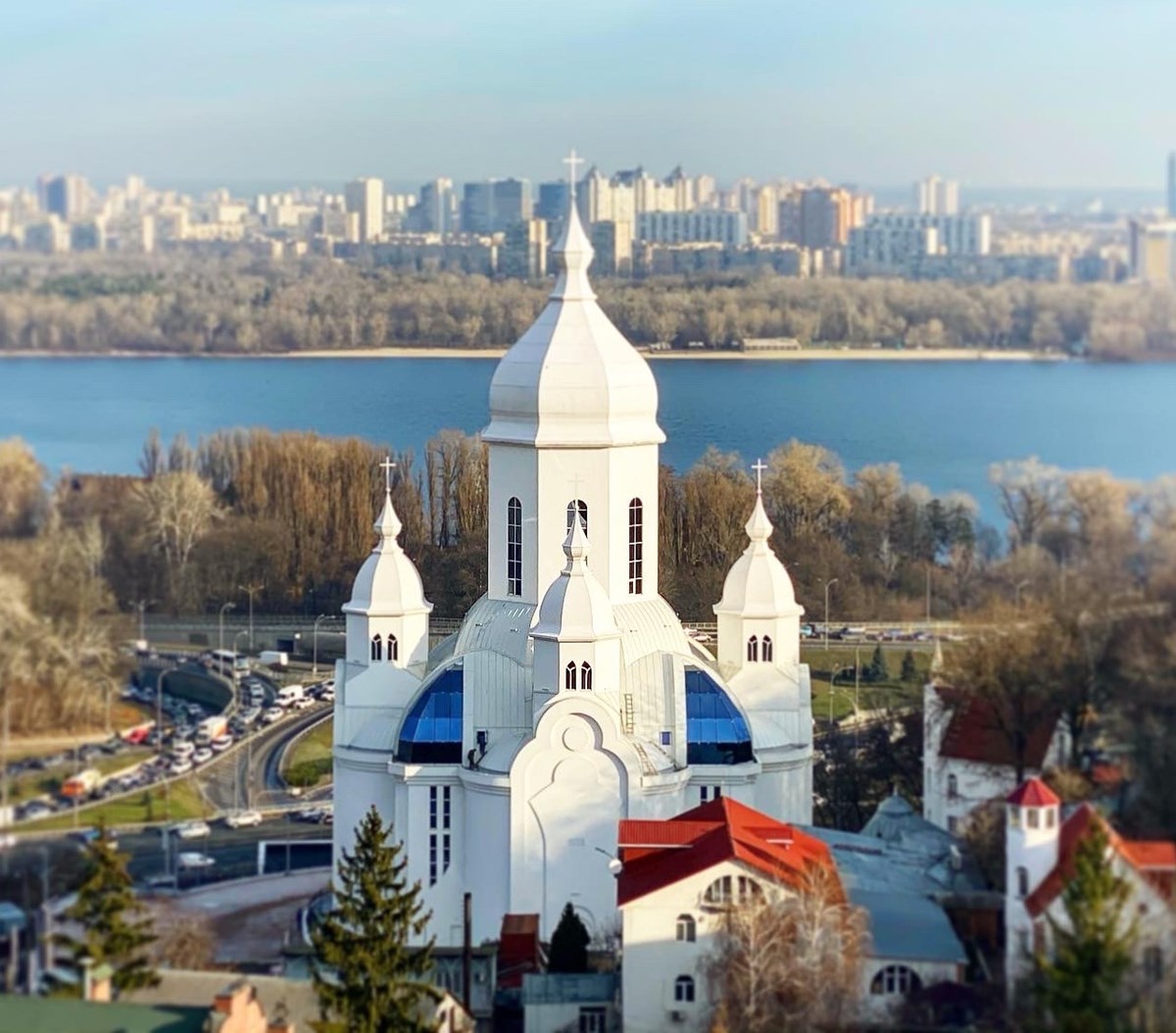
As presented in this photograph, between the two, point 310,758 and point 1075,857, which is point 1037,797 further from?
point 310,758

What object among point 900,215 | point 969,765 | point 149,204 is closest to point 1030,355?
point 900,215

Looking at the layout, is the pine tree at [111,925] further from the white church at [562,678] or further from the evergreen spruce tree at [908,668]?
the evergreen spruce tree at [908,668]

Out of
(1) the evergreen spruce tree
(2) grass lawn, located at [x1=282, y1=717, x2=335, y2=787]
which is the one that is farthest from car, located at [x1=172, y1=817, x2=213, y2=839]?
(1) the evergreen spruce tree

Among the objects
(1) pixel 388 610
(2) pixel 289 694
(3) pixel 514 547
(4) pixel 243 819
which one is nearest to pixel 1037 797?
(3) pixel 514 547

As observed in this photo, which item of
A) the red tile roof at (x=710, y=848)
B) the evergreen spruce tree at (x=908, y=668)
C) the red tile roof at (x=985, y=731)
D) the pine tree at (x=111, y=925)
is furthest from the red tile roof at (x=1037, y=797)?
the evergreen spruce tree at (x=908, y=668)

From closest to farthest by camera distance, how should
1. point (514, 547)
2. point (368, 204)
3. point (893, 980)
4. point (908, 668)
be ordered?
point (893, 980), point (514, 547), point (908, 668), point (368, 204)

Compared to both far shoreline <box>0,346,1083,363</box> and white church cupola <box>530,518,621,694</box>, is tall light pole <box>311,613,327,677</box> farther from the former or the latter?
white church cupola <box>530,518,621,694</box>

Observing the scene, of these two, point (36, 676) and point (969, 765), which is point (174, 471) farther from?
point (969, 765)
